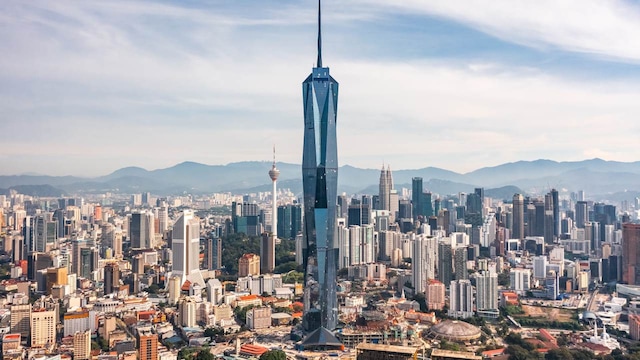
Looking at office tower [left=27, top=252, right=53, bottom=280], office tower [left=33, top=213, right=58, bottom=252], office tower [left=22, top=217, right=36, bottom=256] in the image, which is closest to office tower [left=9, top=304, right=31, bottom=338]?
office tower [left=27, top=252, right=53, bottom=280]

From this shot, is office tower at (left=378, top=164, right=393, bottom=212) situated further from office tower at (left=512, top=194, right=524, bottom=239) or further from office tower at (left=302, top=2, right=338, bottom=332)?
office tower at (left=302, top=2, right=338, bottom=332)

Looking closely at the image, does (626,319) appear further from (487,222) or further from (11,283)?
(11,283)

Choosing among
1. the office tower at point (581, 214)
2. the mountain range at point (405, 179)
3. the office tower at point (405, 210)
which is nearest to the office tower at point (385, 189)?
the office tower at point (405, 210)

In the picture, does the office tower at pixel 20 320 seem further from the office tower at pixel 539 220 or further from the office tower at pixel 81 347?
the office tower at pixel 539 220

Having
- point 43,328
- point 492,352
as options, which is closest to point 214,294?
point 43,328

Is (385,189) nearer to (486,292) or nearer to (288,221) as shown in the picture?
(288,221)

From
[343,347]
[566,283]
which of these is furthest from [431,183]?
[343,347]
